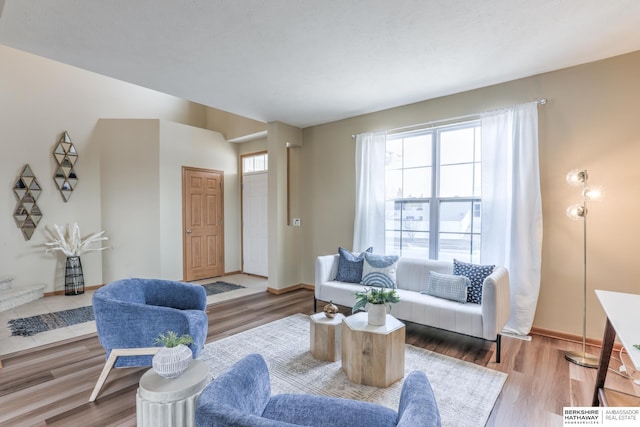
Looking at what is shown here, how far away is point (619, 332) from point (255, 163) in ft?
19.0

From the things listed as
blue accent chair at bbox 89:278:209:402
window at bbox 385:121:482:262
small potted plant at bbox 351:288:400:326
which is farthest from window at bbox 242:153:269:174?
small potted plant at bbox 351:288:400:326

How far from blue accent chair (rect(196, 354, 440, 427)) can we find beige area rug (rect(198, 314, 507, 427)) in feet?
3.01

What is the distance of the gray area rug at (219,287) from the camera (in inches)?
197

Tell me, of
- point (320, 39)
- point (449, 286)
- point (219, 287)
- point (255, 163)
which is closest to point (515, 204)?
point (449, 286)

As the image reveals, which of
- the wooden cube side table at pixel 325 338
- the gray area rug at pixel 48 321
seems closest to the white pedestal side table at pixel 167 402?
the wooden cube side table at pixel 325 338

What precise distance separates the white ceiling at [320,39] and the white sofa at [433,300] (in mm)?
2042

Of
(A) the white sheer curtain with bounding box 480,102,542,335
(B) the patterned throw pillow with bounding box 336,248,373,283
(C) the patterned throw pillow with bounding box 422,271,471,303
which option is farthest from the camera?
(B) the patterned throw pillow with bounding box 336,248,373,283

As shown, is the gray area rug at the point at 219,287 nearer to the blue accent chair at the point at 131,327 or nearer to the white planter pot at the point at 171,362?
the blue accent chair at the point at 131,327

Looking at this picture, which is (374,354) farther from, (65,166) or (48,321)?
(65,166)

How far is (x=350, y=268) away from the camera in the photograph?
3883 millimetres

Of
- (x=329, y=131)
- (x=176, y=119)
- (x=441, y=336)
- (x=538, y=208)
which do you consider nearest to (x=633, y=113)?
(x=538, y=208)

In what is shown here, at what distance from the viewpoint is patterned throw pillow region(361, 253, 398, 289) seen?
3566 millimetres

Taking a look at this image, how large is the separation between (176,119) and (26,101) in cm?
222

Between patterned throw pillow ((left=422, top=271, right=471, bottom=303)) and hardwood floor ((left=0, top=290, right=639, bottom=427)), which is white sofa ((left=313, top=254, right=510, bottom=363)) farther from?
hardwood floor ((left=0, top=290, right=639, bottom=427))
